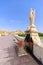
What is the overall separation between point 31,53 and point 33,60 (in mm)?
1397

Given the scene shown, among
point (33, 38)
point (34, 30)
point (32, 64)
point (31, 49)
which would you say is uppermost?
point (34, 30)

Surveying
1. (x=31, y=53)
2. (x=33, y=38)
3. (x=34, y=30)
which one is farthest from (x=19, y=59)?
(x=34, y=30)

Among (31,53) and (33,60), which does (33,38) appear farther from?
(33,60)

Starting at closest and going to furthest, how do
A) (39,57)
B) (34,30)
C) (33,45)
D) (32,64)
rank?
1. (32,64)
2. (39,57)
3. (33,45)
4. (34,30)

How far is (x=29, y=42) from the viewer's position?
1056 centimetres

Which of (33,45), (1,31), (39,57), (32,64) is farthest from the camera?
(1,31)

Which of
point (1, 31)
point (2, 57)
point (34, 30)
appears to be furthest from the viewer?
point (1, 31)

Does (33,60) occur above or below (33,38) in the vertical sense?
below

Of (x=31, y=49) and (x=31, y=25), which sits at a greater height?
(x=31, y=25)

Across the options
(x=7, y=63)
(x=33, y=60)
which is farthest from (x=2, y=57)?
(x=33, y=60)

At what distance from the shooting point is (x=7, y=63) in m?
7.94

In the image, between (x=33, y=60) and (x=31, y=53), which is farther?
(x=31, y=53)

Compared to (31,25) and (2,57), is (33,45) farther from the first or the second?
(2,57)

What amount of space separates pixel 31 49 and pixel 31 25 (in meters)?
2.02
